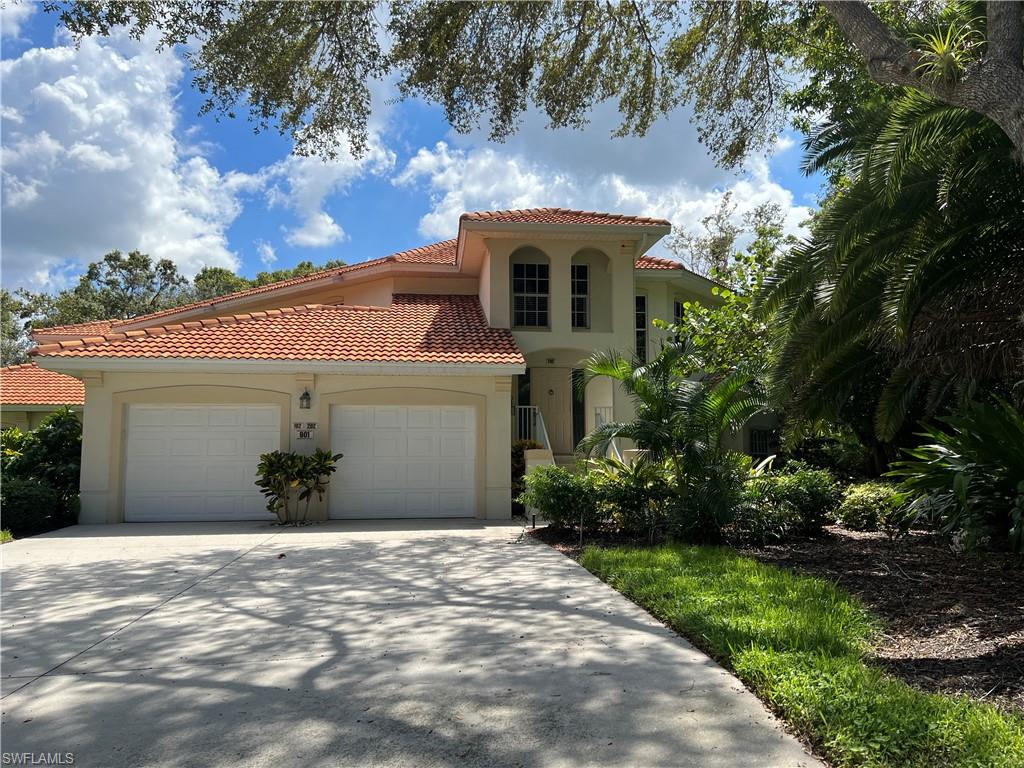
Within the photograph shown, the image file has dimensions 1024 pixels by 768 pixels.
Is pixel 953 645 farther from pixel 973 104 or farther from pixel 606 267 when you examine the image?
pixel 606 267

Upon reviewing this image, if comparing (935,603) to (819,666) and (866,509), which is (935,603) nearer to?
(819,666)

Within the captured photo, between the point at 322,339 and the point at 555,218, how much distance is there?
5.99 meters

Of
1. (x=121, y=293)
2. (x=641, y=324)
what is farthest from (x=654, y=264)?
(x=121, y=293)

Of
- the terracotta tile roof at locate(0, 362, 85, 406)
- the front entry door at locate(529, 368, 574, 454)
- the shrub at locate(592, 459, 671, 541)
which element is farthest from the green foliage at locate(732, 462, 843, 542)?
the terracotta tile roof at locate(0, 362, 85, 406)

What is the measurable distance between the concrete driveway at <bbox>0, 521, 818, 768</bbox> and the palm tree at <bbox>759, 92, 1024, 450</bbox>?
172 inches

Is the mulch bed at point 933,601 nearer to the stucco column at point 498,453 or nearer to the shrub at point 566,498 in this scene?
the shrub at point 566,498

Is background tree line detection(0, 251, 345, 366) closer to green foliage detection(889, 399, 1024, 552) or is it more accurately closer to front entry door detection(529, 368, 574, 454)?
front entry door detection(529, 368, 574, 454)

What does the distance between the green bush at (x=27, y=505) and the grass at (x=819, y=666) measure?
32.8 ft

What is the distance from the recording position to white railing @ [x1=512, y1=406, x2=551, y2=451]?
1683 centimetres

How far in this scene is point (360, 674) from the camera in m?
4.35

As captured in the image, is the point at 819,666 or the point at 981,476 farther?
the point at 981,476

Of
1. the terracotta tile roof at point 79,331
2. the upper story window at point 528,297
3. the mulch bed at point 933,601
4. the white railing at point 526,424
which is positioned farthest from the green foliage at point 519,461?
the terracotta tile roof at point 79,331

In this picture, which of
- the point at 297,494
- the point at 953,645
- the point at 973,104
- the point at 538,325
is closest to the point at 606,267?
the point at 538,325

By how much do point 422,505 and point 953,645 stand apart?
9.64 meters
